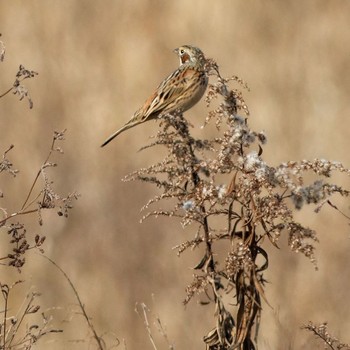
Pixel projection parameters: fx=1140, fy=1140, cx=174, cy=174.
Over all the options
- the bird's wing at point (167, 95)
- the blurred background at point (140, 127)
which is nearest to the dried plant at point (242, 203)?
the bird's wing at point (167, 95)

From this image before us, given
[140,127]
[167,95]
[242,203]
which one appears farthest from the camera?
[140,127]

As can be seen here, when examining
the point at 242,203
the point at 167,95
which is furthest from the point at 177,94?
the point at 242,203

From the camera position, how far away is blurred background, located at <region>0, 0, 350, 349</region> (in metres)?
6.86

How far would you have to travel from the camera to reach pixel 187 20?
8625 mm

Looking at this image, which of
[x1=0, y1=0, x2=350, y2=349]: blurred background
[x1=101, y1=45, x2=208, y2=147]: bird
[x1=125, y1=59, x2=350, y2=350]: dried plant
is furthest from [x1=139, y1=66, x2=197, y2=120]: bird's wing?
[x1=0, y1=0, x2=350, y2=349]: blurred background

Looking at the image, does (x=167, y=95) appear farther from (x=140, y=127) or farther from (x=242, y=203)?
(x=140, y=127)

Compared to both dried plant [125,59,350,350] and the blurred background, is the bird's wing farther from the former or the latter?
the blurred background

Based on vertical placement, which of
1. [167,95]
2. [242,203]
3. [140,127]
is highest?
[140,127]

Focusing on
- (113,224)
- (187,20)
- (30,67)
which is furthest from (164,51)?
(113,224)

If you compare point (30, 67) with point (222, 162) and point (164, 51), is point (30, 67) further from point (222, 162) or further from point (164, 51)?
point (222, 162)

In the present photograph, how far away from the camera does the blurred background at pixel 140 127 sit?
22.5ft

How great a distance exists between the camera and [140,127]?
8016 millimetres

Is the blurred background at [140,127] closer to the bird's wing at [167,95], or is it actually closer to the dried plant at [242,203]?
the bird's wing at [167,95]

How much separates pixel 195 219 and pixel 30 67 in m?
5.60
